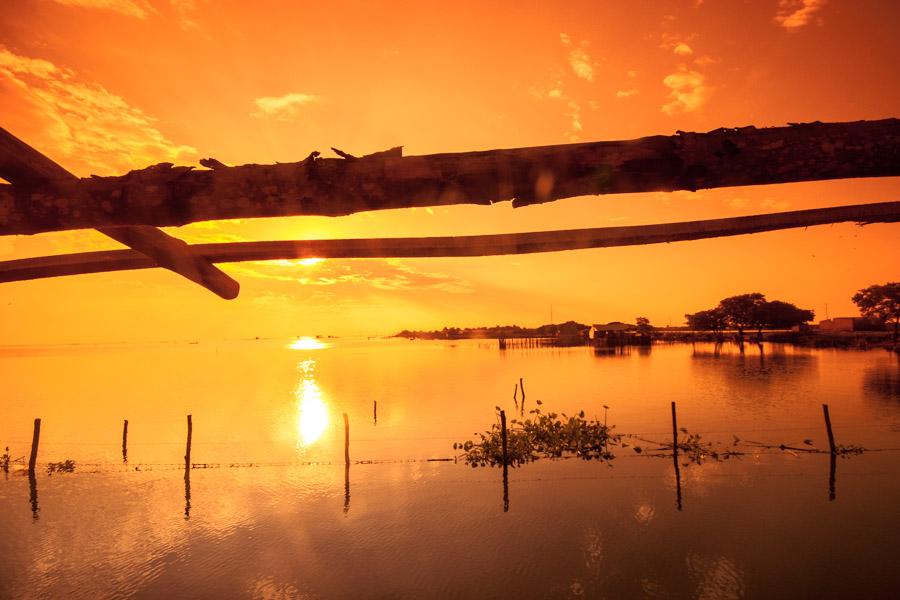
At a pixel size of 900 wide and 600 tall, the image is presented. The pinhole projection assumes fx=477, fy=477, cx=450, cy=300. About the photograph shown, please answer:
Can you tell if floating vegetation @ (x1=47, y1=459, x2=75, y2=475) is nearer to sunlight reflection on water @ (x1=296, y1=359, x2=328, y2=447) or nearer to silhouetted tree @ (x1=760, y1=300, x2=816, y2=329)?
sunlight reflection on water @ (x1=296, y1=359, x2=328, y2=447)

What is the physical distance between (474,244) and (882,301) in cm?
12468

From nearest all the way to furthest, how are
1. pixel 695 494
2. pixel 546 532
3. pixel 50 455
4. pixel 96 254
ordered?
pixel 96 254 < pixel 546 532 < pixel 695 494 < pixel 50 455

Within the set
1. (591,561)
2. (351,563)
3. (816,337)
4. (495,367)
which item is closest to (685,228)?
(591,561)

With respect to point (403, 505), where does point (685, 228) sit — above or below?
above

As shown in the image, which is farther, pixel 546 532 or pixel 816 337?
pixel 816 337

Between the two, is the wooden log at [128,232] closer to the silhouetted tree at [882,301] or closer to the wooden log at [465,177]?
the wooden log at [465,177]

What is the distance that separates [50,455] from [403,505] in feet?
87.5

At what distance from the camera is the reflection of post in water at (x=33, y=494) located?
1902 cm

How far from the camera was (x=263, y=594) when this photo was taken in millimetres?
12719

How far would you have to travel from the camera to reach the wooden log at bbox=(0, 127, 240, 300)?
7.72ft

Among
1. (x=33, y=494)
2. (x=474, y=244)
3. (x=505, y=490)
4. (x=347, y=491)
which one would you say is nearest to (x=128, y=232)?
(x=474, y=244)

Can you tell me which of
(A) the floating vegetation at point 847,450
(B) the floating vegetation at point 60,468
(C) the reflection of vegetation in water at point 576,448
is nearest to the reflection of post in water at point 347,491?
(C) the reflection of vegetation in water at point 576,448

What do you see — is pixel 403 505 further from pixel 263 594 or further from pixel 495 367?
pixel 495 367

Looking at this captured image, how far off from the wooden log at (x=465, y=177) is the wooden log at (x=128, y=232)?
0.16ft
